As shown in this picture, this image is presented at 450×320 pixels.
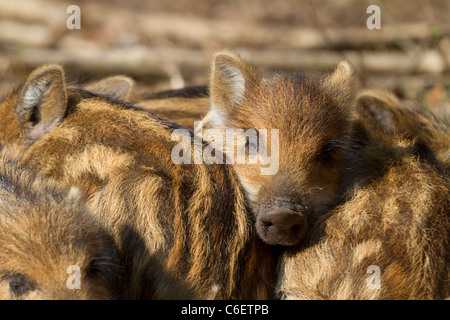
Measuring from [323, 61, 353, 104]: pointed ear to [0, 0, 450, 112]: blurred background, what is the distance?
1.62 metres

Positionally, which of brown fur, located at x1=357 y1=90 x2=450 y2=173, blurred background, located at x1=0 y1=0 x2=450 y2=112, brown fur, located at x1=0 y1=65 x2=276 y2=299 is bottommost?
brown fur, located at x1=0 y1=65 x2=276 y2=299

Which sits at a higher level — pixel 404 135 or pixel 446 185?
pixel 404 135

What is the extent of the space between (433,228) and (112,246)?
1844 mm

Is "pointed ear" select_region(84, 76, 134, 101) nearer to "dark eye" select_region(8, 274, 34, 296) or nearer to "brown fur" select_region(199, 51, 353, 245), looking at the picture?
"brown fur" select_region(199, 51, 353, 245)

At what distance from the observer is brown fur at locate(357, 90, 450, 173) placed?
445 cm

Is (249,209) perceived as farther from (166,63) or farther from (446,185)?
(166,63)

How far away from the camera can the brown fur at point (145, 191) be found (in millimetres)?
3221

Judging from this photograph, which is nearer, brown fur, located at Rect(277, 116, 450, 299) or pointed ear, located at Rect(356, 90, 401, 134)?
brown fur, located at Rect(277, 116, 450, 299)

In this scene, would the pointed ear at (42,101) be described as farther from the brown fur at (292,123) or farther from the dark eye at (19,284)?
the dark eye at (19,284)

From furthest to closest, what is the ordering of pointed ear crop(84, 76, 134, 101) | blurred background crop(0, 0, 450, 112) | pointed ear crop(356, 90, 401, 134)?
1. blurred background crop(0, 0, 450, 112)
2. pointed ear crop(84, 76, 134, 101)
3. pointed ear crop(356, 90, 401, 134)

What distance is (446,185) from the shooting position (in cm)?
376

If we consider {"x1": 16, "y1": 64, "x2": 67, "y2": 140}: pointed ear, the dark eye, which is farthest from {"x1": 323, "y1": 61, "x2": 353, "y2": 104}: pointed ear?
the dark eye
